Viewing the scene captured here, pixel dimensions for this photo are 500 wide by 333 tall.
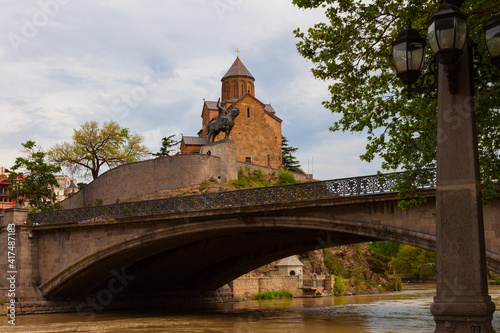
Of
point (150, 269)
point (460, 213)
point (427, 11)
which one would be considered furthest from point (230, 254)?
point (460, 213)

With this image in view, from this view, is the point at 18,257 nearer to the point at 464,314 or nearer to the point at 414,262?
the point at 464,314

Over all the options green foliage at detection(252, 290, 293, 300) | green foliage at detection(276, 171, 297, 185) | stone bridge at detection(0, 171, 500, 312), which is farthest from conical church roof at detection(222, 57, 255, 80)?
stone bridge at detection(0, 171, 500, 312)

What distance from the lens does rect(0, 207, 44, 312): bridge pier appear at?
95.7 ft

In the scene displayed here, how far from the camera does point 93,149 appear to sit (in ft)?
173

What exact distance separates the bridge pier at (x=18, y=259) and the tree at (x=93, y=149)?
21994 mm

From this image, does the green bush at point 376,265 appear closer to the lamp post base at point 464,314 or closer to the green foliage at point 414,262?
the green foliage at point 414,262

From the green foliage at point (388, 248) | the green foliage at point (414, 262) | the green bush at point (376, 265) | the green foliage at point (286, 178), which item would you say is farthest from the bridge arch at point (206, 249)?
the green foliage at point (388, 248)

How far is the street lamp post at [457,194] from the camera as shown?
223 inches

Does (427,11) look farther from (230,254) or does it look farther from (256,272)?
(256,272)

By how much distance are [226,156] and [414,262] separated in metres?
41.3

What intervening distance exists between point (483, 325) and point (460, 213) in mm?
1038

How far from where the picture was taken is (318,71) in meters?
13.7

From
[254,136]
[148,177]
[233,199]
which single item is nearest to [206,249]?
[233,199]

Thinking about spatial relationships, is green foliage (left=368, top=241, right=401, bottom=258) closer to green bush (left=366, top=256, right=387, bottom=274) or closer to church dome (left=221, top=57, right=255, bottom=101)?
church dome (left=221, top=57, right=255, bottom=101)
